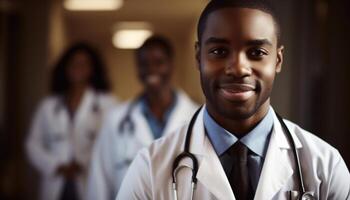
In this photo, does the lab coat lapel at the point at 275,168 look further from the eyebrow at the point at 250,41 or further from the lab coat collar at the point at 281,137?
the eyebrow at the point at 250,41

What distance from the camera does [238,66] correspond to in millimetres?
543

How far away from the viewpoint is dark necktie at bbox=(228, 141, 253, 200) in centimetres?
61

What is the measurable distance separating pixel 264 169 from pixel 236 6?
201 mm

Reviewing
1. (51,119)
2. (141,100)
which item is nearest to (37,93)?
(51,119)

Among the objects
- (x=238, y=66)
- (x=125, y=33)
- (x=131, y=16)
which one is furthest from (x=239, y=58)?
(x=125, y=33)

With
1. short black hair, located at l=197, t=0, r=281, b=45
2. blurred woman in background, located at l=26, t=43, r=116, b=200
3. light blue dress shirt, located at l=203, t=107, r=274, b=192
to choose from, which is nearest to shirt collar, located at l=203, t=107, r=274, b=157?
light blue dress shirt, located at l=203, t=107, r=274, b=192

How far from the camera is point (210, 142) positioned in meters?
0.63

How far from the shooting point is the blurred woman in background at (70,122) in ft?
5.36

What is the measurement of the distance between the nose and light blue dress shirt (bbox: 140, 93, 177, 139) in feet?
1.22

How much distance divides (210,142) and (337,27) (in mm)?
514

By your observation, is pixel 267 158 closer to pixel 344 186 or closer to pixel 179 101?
pixel 344 186

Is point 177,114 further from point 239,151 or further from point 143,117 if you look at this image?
point 239,151

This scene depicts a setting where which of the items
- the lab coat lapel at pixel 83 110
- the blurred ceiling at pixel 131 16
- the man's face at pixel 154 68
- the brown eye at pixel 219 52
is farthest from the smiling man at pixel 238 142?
the blurred ceiling at pixel 131 16

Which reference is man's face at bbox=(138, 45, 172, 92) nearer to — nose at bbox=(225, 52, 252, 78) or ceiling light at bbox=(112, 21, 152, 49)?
nose at bbox=(225, 52, 252, 78)
